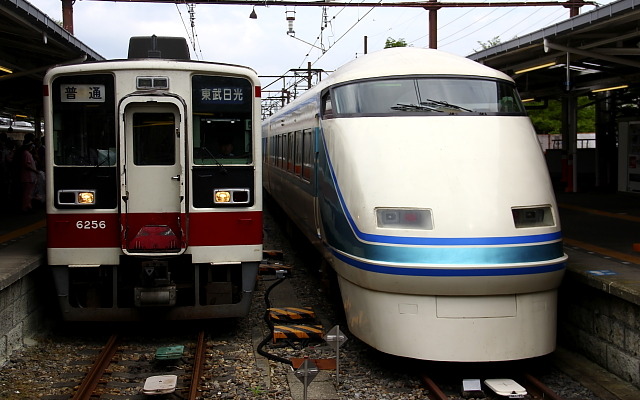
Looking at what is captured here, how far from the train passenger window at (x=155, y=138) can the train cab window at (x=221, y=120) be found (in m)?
0.26

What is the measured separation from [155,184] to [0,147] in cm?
1039

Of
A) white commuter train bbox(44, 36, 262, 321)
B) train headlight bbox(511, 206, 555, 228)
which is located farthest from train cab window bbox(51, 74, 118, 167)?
train headlight bbox(511, 206, 555, 228)

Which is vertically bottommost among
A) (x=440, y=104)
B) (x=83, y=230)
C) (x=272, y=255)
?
(x=272, y=255)

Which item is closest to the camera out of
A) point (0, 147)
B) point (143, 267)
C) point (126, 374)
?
point (126, 374)

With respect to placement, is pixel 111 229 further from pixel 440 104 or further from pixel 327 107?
pixel 440 104

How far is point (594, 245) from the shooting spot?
9711 mm

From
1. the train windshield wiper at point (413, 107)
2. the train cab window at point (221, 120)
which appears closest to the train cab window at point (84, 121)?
the train cab window at point (221, 120)

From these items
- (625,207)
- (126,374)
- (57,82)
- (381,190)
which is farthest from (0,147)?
(625,207)

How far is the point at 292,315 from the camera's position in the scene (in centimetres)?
866

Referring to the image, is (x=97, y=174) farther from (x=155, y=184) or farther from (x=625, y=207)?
(x=625, y=207)

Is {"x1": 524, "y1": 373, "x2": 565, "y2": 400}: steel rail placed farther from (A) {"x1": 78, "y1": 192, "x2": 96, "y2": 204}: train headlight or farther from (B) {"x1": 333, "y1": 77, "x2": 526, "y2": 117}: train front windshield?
(A) {"x1": 78, "y1": 192, "x2": 96, "y2": 204}: train headlight

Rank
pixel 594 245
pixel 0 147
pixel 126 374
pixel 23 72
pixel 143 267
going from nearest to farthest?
pixel 126 374
pixel 143 267
pixel 594 245
pixel 23 72
pixel 0 147

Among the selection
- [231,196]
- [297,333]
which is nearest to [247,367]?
[297,333]

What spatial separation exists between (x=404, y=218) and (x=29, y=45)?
27.2 feet
